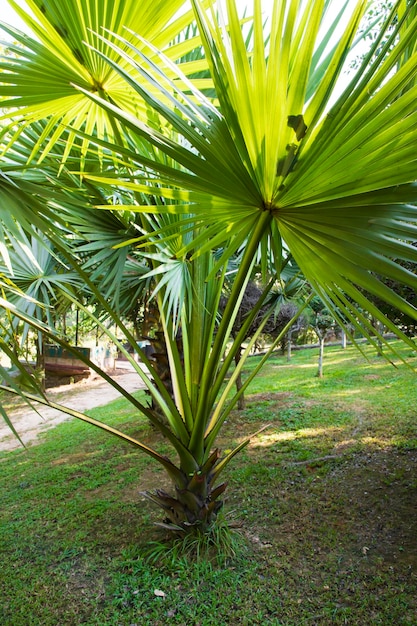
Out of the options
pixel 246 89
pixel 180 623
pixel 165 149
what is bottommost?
pixel 180 623

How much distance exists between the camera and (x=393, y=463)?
365cm

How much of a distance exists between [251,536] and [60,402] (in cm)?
789

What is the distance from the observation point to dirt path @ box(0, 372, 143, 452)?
23.5 feet

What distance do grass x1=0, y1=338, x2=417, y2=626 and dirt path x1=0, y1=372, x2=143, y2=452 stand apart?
1.89 meters

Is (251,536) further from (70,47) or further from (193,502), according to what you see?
(70,47)

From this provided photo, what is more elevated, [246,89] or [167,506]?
[246,89]

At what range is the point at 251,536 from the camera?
2.84 meters

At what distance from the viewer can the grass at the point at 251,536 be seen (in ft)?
7.33

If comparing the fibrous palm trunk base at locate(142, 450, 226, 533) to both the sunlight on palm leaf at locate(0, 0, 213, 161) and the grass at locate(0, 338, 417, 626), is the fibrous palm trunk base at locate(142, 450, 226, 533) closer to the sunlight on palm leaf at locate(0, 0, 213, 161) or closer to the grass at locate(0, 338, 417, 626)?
Result: the grass at locate(0, 338, 417, 626)

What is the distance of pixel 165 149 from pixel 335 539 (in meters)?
2.67

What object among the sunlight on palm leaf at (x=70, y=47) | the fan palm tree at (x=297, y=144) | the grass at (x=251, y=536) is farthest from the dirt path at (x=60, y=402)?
the fan palm tree at (x=297, y=144)

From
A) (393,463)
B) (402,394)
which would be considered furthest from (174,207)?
(402,394)

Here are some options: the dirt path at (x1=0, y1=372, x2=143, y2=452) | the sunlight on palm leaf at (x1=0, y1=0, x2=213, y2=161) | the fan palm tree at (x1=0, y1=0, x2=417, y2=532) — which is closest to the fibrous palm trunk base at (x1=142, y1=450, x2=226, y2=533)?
the fan palm tree at (x1=0, y1=0, x2=417, y2=532)

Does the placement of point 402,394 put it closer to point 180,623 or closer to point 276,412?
point 276,412
